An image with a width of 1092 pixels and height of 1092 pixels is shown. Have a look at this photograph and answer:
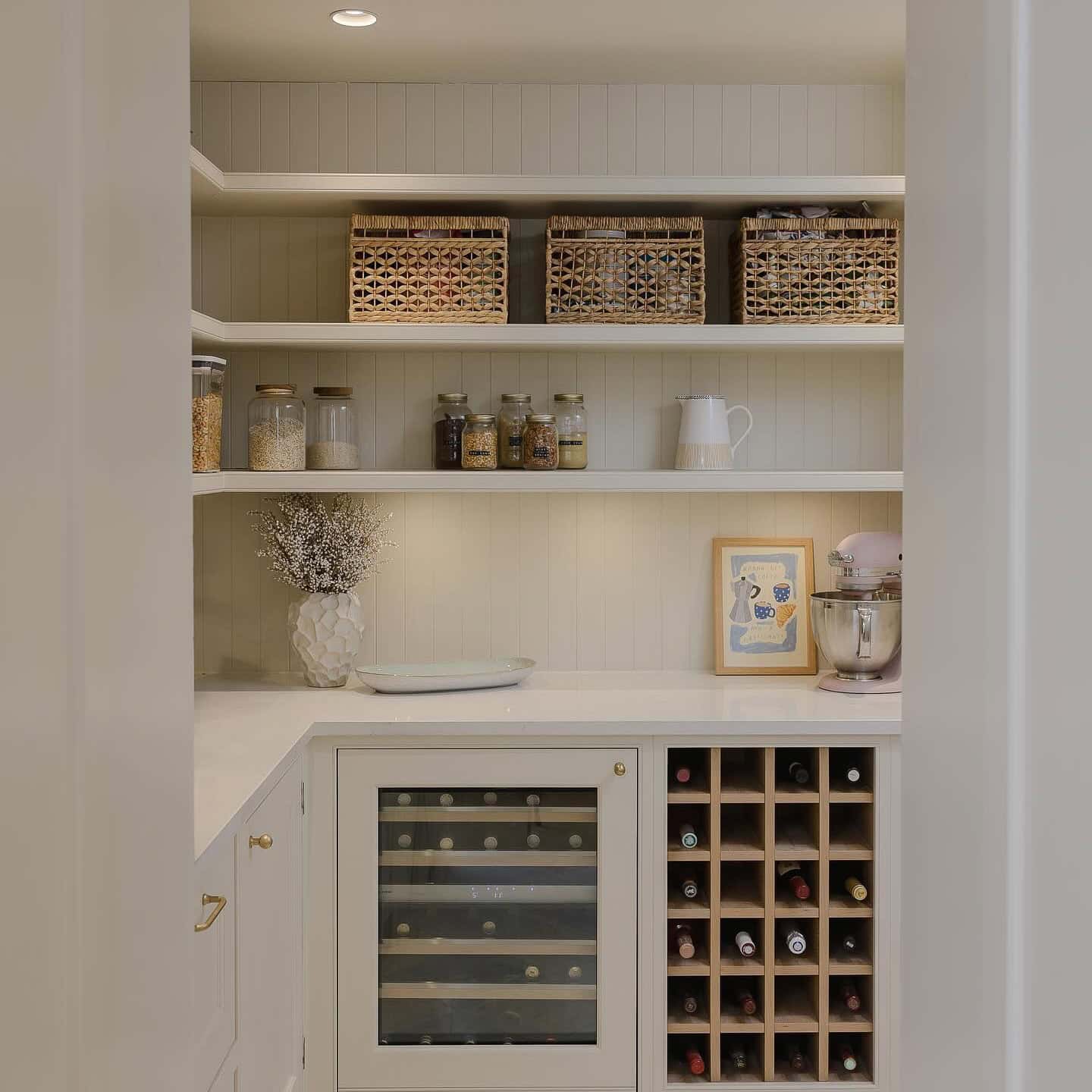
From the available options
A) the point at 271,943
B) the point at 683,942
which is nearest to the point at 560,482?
the point at 683,942

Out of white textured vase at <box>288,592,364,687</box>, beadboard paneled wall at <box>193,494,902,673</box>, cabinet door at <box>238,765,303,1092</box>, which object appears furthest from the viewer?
beadboard paneled wall at <box>193,494,902,673</box>

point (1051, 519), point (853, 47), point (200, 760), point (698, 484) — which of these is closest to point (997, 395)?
point (1051, 519)

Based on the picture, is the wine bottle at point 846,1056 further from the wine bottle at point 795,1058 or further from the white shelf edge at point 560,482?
the white shelf edge at point 560,482

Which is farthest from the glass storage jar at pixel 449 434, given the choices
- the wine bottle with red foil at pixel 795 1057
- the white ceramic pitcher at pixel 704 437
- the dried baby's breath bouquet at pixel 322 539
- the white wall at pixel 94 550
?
the white wall at pixel 94 550

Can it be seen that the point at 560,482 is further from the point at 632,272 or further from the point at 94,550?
the point at 94,550

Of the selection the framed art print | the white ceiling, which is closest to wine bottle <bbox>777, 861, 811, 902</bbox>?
the framed art print

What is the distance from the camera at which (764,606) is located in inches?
120

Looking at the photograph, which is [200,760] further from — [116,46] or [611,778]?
[116,46]

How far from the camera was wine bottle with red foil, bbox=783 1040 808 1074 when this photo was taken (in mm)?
2545

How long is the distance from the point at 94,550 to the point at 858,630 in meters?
2.22

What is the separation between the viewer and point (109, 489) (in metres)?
0.81

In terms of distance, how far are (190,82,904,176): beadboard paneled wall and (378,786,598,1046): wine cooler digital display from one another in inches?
62.6

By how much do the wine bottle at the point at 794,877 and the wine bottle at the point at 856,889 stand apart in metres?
0.09

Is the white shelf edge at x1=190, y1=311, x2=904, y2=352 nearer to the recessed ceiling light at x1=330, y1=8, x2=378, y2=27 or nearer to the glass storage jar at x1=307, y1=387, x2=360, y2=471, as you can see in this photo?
the glass storage jar at x1=307, y1=387, x2=360, y2=471
